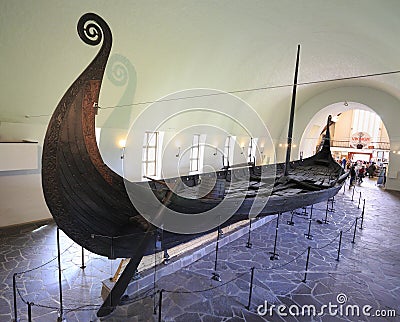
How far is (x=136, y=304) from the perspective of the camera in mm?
3537

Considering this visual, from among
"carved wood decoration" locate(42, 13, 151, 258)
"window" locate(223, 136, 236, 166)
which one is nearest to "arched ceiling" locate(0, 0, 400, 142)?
"carved wood decoration" locate(42, 13, 151, 258)

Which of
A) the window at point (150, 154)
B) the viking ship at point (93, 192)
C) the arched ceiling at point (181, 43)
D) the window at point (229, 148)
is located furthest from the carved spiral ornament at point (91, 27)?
the window at point (229, 148)

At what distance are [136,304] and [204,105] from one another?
24.5 feet

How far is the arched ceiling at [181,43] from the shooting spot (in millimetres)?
4750

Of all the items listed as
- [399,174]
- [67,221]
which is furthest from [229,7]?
[399,174]

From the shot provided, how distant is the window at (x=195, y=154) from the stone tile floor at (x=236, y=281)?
19.3ft

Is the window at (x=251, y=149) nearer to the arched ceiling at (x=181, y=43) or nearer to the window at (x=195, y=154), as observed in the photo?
the window at (x=195, y=154)

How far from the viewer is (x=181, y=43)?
6695mm

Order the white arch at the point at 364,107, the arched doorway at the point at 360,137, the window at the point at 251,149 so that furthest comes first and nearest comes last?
1. the arched doorway at the point at 360,137
2. the window at the point at 251,149
3. the white arch at the point at 364,107

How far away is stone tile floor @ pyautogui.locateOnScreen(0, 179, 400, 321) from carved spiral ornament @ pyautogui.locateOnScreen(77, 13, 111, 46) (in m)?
3.11

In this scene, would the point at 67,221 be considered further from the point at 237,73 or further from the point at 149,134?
the point at 237,73

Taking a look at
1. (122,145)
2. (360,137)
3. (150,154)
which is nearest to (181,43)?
(122,145)

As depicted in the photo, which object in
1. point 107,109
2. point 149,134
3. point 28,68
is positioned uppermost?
point 28,68
